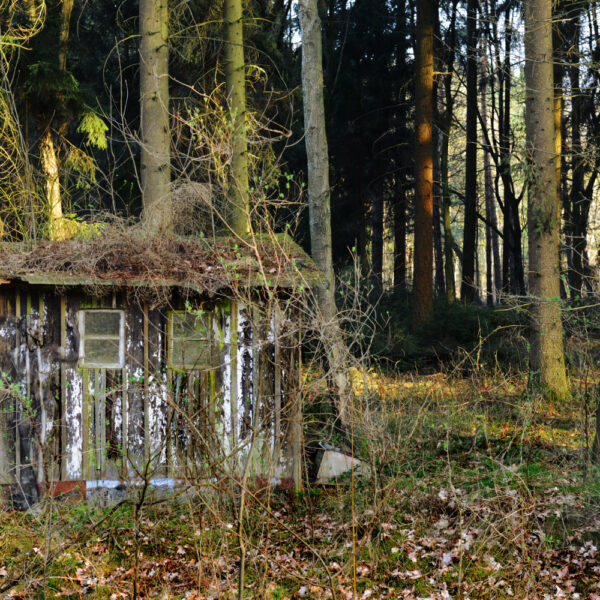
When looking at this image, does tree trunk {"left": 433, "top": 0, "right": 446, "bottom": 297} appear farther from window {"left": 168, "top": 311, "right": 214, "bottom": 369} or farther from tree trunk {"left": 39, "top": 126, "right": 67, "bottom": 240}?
window {"left": 168, "top": 311, "right": 214, "bottom": 369}

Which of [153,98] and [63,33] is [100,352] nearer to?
[153,98]

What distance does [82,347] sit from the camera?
321 inches

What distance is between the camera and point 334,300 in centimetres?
1080

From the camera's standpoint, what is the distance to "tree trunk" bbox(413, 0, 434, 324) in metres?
15.5

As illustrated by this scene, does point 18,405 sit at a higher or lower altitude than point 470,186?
lower

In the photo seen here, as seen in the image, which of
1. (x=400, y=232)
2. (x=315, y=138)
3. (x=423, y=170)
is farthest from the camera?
(x=400, y=232)

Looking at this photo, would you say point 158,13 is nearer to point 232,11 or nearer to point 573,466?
point 232,11

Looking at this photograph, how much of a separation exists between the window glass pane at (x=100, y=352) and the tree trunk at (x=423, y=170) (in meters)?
9.13

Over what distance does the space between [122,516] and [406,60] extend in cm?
1781

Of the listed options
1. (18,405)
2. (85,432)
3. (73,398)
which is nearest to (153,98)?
(73,398)

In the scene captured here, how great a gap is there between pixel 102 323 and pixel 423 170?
1006 cm

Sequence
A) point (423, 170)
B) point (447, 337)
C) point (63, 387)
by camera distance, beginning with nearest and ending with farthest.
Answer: point (63, 387) → point (447, 337) → point (423, 170)

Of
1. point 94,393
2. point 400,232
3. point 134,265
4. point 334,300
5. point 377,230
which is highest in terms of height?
point 377,230

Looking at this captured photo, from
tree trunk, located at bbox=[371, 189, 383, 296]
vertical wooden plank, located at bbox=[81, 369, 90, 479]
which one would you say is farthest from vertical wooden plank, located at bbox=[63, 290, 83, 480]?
tree trunk, located at bbox=[371, 189, 383, 296]
